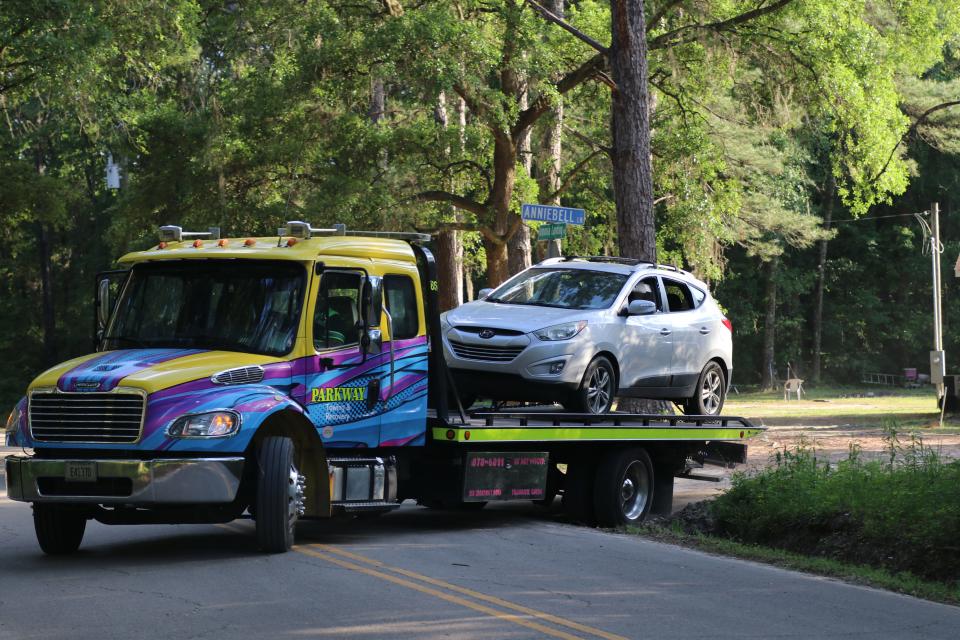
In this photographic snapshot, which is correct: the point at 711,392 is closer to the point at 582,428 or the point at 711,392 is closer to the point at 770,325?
the point at 582,428

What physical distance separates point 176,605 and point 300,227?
12.5ft

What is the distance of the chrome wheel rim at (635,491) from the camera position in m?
14.1

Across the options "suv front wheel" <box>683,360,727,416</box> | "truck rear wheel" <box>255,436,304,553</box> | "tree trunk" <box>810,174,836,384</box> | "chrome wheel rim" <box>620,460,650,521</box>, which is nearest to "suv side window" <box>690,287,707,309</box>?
"suv front wheel" <box>683,360,727,416</box>

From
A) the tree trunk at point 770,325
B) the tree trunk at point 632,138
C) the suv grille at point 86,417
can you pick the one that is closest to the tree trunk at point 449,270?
the tree trunk at point 632,138

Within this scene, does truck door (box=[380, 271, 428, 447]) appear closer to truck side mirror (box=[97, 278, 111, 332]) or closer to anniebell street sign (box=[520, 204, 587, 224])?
truck side mirror (box=[97, 278, 111, 332])

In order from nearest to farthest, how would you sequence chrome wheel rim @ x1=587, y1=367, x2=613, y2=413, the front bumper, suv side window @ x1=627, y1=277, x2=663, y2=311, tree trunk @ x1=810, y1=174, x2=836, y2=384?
1. the front bumper
2. chrome wheel rim @ x1=587, y1=367, x2=613, y2=413
3. suv side window @ x1=627, y1=277, x2=663, y2=311
4. tree trunk @ x1=810, y1=174, x2=836, y2=384

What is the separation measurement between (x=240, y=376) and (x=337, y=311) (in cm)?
126

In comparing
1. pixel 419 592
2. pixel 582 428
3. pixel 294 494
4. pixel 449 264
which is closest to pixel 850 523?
pixel 582 428

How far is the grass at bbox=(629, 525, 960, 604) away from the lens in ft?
33.5

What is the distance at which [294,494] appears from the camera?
1030 centimetres

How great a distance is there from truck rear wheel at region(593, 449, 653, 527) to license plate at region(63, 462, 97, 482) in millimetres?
5776

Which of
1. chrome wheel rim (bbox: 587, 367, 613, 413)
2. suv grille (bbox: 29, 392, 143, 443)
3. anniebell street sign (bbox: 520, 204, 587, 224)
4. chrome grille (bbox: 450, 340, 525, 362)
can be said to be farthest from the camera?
anniebell street sign (bbox: 520, 204, 587, 224)

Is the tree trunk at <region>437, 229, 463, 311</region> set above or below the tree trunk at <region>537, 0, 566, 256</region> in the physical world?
below

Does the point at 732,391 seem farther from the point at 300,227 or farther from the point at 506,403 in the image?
the point at 300,227
